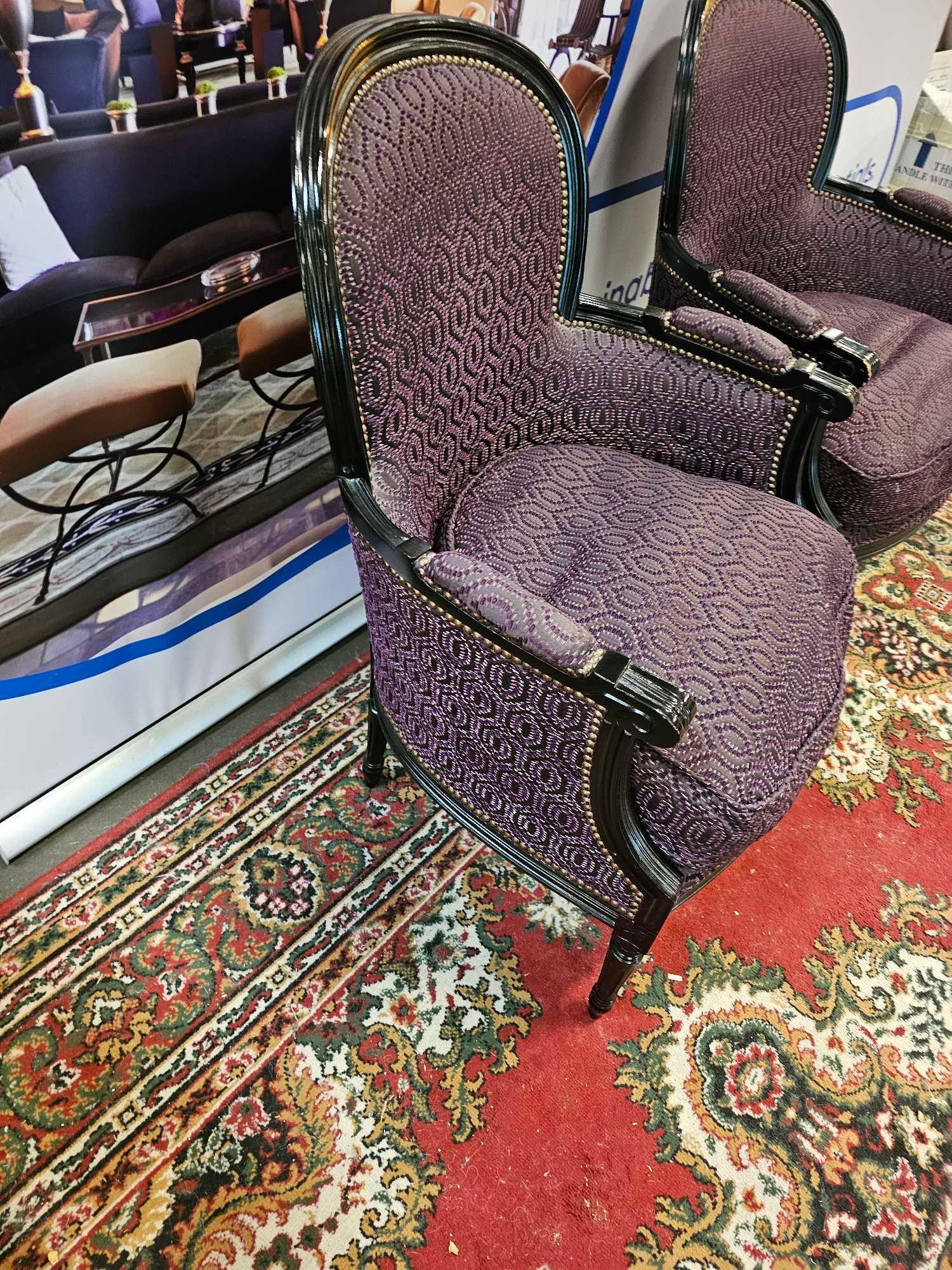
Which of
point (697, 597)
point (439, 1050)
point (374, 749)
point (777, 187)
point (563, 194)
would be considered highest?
point (563, 194)

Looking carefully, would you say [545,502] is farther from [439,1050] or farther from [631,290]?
[631,290]

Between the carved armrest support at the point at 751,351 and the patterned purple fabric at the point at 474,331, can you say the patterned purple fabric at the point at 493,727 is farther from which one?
the carved armrest support at the point at 751,351

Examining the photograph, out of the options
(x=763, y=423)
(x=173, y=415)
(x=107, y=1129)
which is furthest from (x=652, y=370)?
(x=107, y=1129)

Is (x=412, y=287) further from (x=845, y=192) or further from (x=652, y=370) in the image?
(x=845, y=192)

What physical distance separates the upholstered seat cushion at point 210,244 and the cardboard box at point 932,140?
2451 millimetres

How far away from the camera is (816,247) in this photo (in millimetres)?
2043

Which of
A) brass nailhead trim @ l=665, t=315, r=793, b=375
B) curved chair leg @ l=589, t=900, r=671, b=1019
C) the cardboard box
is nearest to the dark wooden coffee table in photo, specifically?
brass nailhead trim @ l=665, t=315, r=793, b=375

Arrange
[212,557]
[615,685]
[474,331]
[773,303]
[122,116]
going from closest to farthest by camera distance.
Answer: [615,685] < [122,116] < [474,331] < [212,557] < [773,303]

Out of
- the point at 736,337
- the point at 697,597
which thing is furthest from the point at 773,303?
the point at 697,597

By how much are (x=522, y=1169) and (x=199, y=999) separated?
1.73 ft

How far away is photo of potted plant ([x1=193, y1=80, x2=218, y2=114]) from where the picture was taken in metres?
1.02

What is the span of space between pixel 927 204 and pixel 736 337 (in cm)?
102

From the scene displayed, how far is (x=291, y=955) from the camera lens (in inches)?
52.2

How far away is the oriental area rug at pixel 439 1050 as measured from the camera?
Answer: 3.57ft
